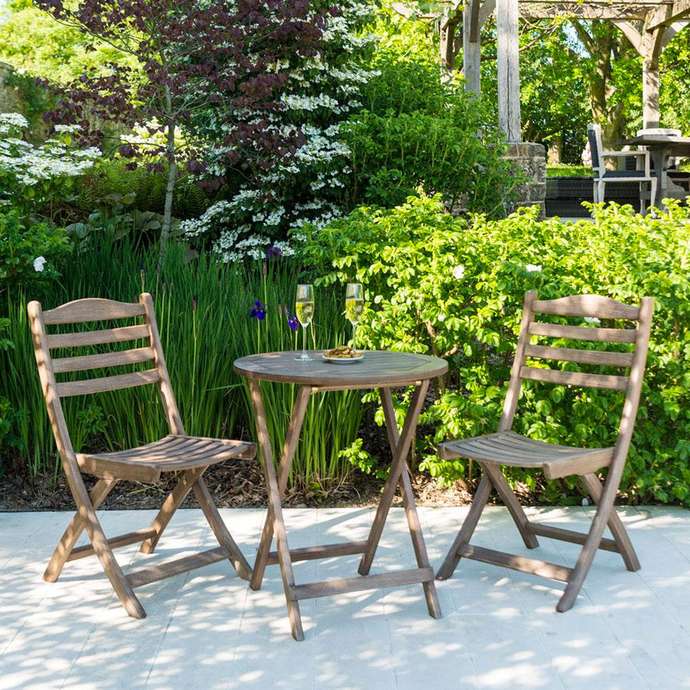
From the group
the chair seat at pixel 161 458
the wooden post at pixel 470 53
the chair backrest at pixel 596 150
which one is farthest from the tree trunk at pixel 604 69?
the chair seat at pixel 161 458

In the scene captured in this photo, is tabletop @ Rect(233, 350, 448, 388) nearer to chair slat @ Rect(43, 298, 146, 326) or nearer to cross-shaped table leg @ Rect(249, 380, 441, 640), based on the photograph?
cross-shaped table leg @ Rect(249, 380, 441, 640)

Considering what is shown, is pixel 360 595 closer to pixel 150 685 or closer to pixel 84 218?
pixel 150 685

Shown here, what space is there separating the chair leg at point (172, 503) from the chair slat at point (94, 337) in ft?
1.99

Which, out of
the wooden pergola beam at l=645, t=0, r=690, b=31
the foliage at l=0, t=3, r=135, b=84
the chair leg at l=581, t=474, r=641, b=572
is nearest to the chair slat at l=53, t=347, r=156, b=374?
the chair leg at l=581, t=474, r=641, b=572

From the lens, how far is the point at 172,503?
3.52 metres

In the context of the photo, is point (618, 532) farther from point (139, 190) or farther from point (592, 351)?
point (139, 190)

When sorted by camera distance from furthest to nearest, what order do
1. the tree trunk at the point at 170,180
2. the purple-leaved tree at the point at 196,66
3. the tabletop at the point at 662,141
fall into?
the tabletop at the point at 662,141 < the tree trunk at the point at 170,180 < the purple-leaved tree at the point at 196,66

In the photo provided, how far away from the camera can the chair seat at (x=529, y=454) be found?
3.06m

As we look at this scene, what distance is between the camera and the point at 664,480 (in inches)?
162

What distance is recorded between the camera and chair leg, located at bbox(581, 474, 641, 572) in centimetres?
334

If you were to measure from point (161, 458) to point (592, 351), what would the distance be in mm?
1626

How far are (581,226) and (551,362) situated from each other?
0.88 meters

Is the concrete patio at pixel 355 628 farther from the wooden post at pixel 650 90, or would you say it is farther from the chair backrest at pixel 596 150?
the wooden post at pixel 650 90

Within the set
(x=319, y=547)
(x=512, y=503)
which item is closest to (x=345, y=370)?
(x=319, y=547)
